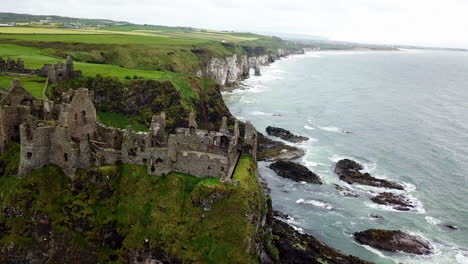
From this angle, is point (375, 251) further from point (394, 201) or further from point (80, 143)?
point (80, 143)

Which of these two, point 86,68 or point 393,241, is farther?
point 86,68

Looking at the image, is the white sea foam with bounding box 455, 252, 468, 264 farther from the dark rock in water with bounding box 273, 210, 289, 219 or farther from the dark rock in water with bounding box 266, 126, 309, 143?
the dark rock in water with bounding box 266, 126, 309, 143

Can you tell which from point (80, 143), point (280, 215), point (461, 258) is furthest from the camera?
point (280, 215)

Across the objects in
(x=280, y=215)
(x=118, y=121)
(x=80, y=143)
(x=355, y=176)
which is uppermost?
(x=80, y=143)

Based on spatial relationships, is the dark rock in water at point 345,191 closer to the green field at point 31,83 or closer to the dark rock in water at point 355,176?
the dark rock in water at point 355,176

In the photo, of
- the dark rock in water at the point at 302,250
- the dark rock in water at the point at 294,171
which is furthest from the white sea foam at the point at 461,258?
the dark rock in water at the point at 294,171

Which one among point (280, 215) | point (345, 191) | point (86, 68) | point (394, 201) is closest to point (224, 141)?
point (280, 215)
